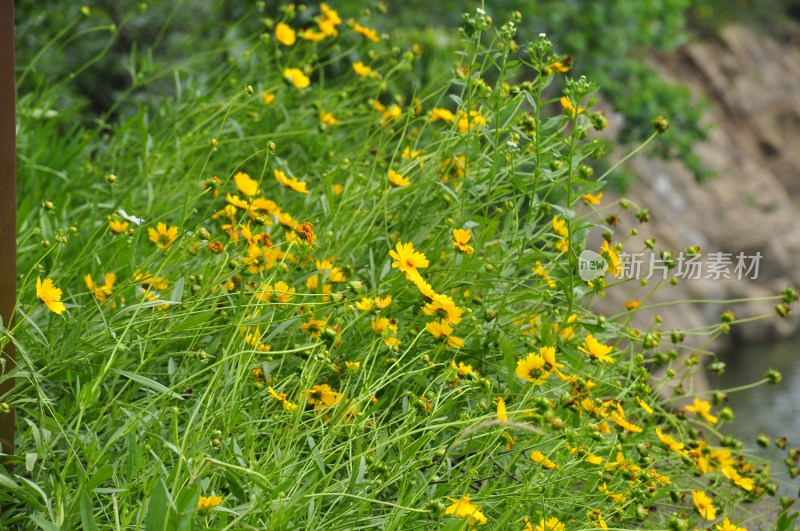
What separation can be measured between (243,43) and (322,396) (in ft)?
5.95

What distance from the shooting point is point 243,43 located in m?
2.98

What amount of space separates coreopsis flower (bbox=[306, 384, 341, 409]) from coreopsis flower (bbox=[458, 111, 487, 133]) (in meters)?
0.53

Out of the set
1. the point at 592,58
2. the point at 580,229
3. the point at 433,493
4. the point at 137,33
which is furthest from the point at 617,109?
the point at 433,493

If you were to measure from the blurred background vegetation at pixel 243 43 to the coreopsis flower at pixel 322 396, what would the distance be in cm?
104

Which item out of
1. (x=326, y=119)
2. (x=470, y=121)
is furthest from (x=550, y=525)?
(x=326, y=119)

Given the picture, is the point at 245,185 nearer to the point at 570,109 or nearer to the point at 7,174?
the point at 7,174

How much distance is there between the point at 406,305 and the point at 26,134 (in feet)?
4.36

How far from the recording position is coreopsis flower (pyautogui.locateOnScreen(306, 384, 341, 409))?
1.40 m

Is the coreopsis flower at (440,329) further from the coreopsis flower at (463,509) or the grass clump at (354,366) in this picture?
the coreopsis flower at (463,509)

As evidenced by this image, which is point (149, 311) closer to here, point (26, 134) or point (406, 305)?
point (406, 305)

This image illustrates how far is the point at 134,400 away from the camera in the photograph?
5.23ft

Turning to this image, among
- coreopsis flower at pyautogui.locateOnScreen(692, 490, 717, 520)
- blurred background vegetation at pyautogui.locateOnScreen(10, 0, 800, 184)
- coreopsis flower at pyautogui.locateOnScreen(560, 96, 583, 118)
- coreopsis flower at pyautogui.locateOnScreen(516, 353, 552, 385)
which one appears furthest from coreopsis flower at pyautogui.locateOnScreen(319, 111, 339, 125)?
coreopsis flower at pyautogui.locateOnScreen(692, 490, 717, 520)

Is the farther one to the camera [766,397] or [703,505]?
[766,397]

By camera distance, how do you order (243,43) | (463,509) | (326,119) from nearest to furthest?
(463,509), (326,119), (243,43)
